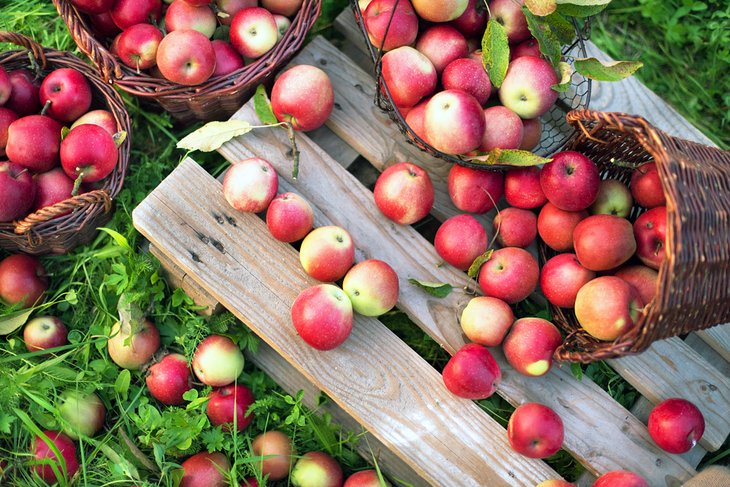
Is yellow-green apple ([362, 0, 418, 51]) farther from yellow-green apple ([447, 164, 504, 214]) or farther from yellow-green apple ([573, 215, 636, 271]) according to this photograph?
yellow-green apple ([573, 215, 636, 271])

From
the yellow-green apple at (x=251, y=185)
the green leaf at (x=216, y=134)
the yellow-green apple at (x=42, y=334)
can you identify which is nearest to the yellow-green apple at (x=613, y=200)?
the yellow-green apple at (x=251, y=185)

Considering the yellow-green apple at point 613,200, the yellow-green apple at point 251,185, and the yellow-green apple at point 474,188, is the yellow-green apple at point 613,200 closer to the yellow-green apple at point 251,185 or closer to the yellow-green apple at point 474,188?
the yellow-green apple at point 474,188

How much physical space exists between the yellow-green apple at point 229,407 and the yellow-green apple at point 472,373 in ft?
2.41

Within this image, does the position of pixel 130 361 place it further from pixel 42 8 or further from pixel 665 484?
Answer: pixel 665 484

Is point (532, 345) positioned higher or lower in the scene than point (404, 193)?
lower

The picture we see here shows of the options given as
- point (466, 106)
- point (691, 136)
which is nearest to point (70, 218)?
point (466, 106)

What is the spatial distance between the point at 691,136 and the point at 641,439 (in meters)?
1.18

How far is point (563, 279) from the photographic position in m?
2.01

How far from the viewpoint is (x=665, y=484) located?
80.7 inches

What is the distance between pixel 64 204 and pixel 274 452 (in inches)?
43.3

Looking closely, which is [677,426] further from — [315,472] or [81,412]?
[81,412]

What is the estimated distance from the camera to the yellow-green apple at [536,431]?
1.91m

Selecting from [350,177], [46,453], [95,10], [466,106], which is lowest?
[46,453]

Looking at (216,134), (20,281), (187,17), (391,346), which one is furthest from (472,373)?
(20,281)
